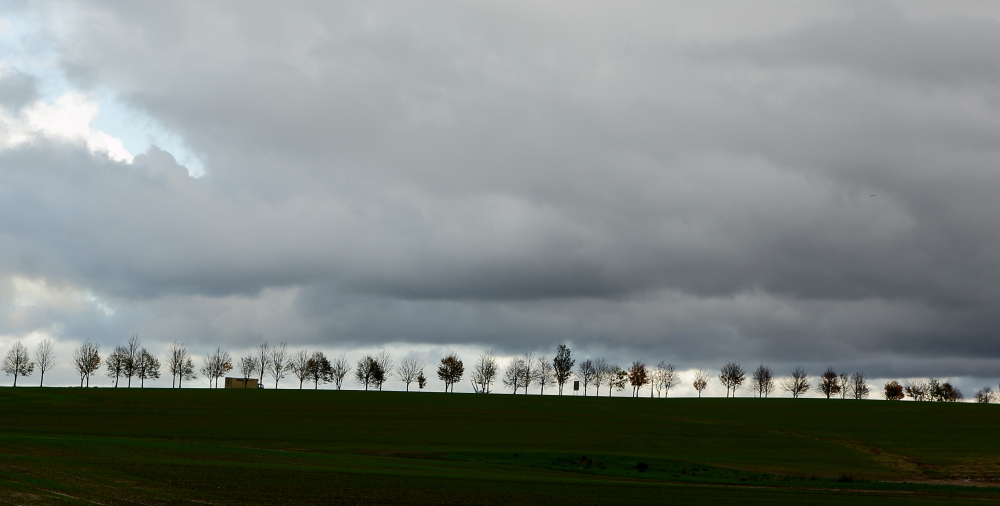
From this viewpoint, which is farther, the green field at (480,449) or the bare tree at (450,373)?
the bare tree at (450,373)

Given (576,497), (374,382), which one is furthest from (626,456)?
(374,382)

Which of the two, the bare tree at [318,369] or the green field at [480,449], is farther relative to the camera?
the bare tree at [318,369]

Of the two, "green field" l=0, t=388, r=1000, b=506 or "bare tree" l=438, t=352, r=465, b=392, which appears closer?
"green field" l=0, t=388, r=1000, b=506

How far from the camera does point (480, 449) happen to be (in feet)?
258

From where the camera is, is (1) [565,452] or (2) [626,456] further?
(1) [565,452]

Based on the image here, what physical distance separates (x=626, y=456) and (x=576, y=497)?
101 feet

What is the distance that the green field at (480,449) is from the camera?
4078 cm

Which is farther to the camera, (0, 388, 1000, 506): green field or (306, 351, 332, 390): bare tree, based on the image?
(306, 351, 332, 390): bare tree

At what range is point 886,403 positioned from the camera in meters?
144

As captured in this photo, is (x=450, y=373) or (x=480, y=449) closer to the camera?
(x=480, y=449)

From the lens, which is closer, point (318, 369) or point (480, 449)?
point (480, 449)

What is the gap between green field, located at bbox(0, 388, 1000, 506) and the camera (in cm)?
4078

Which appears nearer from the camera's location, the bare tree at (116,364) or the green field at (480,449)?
the green field at (480,449)

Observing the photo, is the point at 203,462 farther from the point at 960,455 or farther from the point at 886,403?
the point at 886,403
